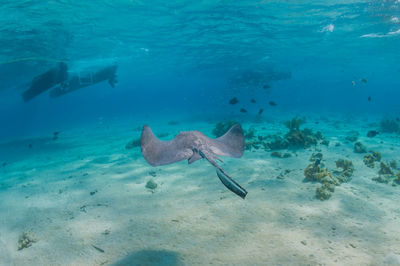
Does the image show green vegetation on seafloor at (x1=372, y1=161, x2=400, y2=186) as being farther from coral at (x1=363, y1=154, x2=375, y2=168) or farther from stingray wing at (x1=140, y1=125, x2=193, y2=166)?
stingray wing at (x1=140, y1=125, x2=193, y2=166)

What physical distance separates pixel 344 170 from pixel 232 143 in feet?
18.1

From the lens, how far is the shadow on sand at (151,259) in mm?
4008

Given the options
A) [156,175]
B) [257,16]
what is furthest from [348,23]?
[156,175]

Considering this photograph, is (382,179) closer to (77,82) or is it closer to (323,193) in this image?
(323,193)

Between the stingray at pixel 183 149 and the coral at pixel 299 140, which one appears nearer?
the stingray at pixel 183 149

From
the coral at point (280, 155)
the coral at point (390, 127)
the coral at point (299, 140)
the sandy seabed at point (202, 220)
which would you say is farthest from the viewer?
the coral at point (390, 127)

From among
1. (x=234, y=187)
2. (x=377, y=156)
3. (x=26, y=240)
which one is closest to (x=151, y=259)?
(x=234, y=187)

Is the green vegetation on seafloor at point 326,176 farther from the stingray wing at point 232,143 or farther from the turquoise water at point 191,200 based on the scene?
the stingray wing at point 232,143

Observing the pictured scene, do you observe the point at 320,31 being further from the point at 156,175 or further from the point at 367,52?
the point at 156,175

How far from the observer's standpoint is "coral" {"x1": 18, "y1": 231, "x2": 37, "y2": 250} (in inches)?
202

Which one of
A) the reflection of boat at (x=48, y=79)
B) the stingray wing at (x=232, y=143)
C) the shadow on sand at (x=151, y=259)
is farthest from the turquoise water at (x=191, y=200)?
the reflection of boat at (x=48, y=79)

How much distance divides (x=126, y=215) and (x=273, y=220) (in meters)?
3.84

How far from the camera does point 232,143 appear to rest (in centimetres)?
556

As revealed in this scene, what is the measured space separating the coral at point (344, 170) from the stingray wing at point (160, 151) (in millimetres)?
5979
